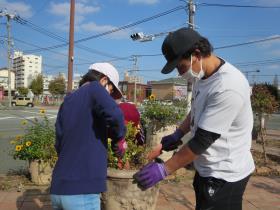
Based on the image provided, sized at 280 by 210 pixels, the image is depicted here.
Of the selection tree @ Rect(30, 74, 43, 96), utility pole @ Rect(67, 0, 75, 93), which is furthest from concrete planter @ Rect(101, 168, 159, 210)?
tree @ Rect(30, 74, 43, 96)

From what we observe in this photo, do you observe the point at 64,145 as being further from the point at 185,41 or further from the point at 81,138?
the point at 185,41

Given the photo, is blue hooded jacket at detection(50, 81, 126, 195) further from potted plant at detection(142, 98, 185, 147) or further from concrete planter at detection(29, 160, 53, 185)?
potted plant at detection(142, 98, 185, 147)

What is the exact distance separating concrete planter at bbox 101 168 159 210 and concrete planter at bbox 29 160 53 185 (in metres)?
2.51

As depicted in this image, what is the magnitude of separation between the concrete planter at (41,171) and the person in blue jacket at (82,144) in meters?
3.93

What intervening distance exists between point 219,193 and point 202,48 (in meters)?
0.84

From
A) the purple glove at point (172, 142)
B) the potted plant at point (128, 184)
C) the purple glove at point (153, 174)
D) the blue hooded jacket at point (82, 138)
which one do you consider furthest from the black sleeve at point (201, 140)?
the potted plant at point (128, 184)

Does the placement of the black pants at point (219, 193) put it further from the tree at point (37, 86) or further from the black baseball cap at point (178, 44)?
the tree at point (37, 86)

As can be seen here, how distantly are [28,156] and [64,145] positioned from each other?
418 centimetres

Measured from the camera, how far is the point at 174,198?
558 cm

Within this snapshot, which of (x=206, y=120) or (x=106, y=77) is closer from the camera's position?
(x=206, y=120)

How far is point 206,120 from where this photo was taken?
6.94ft

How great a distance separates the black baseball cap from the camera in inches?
84.1

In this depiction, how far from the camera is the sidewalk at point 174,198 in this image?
5.22 meters

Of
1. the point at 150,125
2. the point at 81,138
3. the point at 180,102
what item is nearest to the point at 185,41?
the point at 81,138
